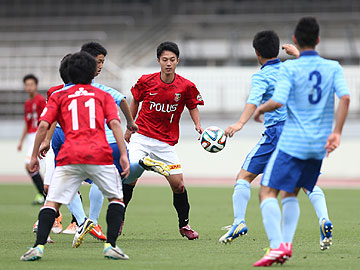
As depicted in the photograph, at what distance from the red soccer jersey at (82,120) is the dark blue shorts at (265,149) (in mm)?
1923

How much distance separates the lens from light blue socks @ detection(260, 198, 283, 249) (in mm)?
6422

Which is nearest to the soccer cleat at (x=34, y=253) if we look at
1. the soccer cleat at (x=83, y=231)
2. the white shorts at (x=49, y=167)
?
the soccer cleat at (x=83, y=231)

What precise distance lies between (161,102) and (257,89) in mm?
2175

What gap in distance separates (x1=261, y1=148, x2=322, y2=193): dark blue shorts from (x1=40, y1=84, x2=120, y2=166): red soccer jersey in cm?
148

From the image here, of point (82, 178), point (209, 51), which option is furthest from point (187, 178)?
point (82, 178)

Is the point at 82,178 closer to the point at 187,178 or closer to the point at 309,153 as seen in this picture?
the point at 309,153

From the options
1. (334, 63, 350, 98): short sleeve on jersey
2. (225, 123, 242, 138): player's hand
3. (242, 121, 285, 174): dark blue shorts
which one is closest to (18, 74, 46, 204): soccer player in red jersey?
(242, 121, 285, 174): dark blue shorts

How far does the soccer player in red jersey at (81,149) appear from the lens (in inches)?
266

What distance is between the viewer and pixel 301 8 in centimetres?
3262

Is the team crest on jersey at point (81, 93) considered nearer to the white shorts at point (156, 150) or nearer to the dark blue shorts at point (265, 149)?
the dark blue shorts at point (265, 149)

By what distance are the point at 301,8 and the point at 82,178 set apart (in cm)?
2706

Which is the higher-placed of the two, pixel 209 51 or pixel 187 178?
pixel 209 51

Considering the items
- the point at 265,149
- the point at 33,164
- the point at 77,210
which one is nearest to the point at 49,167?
the point at 77,210

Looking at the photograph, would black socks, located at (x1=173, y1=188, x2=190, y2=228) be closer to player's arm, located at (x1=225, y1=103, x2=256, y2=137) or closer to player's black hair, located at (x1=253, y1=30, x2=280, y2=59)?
player's black hair, located at (x1=253, y1=30, x2=280, y2=59)
